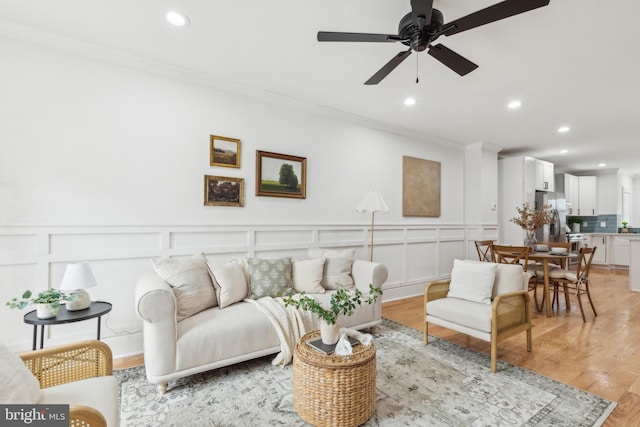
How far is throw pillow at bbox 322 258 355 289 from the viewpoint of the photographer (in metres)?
3.25

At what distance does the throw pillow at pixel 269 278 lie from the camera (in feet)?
9.33

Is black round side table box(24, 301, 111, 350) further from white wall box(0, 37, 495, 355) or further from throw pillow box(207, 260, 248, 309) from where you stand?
throw pillow box(207, 260, 248, 309)

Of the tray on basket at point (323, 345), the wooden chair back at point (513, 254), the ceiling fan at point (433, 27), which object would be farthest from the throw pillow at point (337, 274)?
the wooden chair back at point (513, 254)

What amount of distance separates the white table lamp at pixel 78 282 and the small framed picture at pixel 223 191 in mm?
1223

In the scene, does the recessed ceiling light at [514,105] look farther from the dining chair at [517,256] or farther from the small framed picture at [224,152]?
the small framed picture at [224,152]

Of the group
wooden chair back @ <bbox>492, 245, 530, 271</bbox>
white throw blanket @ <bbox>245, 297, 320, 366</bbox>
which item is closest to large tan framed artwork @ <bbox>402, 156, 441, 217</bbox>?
wooden chair back @ <bbox>492, 245, 530, 271</bbox>

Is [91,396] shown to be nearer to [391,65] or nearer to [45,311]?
[45,311]

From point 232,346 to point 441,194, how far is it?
4.42 m

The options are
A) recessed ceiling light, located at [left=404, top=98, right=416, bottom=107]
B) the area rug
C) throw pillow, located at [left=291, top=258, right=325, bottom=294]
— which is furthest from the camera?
recessed ceiling light, located at [left=404, top=98, right=416, bottom=107]

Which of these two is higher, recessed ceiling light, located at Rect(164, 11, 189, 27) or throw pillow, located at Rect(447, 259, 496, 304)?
recessed ceiling light, located at Rect(164, 11, 189, 27)

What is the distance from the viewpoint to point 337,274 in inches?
130

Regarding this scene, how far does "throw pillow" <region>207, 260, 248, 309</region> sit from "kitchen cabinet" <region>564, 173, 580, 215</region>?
26.6 ft

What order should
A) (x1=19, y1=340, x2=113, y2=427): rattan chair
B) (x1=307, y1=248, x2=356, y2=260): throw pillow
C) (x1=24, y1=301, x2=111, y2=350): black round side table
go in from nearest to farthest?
1. (x1=19, y1=340, x2=113, y2=427): rattan chair
2. (x1=24, y1=301, x2=111, y2=350): black round side table
3. (x1=307, y1=248, x2=356, y2=260): throw pillow

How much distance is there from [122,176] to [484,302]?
3.53 metres
